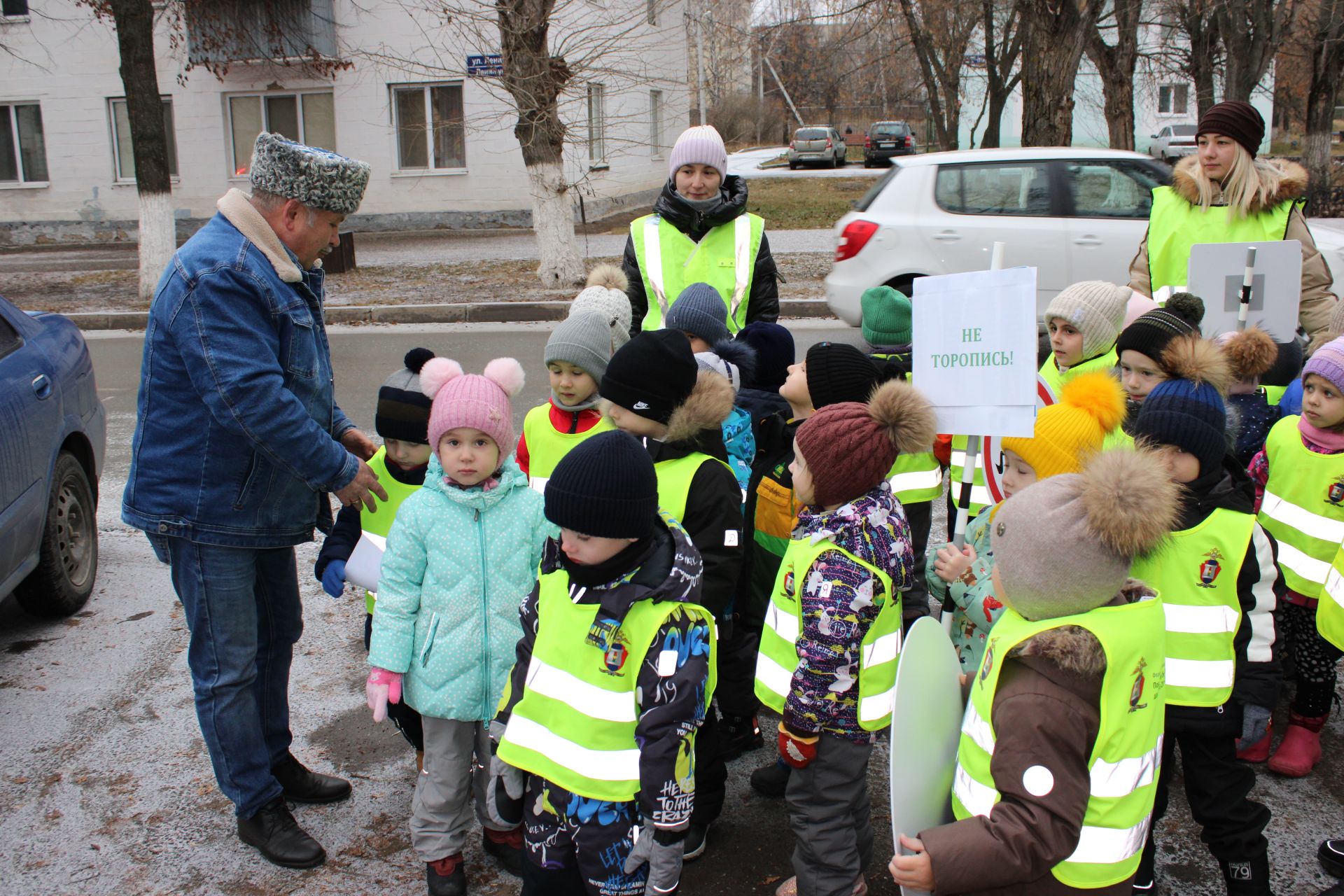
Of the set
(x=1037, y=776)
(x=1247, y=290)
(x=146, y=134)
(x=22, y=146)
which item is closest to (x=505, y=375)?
(x=1037, y=776)

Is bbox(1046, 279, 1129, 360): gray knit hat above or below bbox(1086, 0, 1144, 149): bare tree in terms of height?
below

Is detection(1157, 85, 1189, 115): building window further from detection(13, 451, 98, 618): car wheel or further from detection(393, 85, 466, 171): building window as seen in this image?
Result: detection(13, 451, 98, 618): car wheel

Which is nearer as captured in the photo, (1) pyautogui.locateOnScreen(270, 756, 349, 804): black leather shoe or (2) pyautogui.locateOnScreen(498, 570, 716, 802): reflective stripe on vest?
(2) pyautogui.locateOnScreen(498, 570, 716, 802): reflective stripe on vest

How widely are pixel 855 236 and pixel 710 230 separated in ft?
17.9

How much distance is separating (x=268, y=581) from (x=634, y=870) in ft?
4.99

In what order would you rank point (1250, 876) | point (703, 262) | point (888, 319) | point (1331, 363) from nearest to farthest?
point (1250, 876), point (1331, 363), point (888, 319), point (703, 262)

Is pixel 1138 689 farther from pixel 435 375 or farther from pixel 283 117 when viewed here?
pixel 283 117

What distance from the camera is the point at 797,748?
262 centimetres

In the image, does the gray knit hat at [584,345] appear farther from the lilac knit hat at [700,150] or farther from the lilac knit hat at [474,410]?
the lilac knit hat at [700,150]

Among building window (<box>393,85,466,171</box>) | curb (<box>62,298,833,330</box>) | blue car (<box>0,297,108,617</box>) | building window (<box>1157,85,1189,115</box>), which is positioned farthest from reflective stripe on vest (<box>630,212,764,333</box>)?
building window (<box>1157,85,1189,115</box>)

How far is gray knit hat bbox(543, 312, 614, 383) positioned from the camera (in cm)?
355

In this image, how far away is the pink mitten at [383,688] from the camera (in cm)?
280

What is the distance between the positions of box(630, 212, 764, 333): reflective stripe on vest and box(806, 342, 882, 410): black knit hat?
1189 millimetres

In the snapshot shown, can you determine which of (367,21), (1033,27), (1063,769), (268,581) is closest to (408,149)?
(367,21)
